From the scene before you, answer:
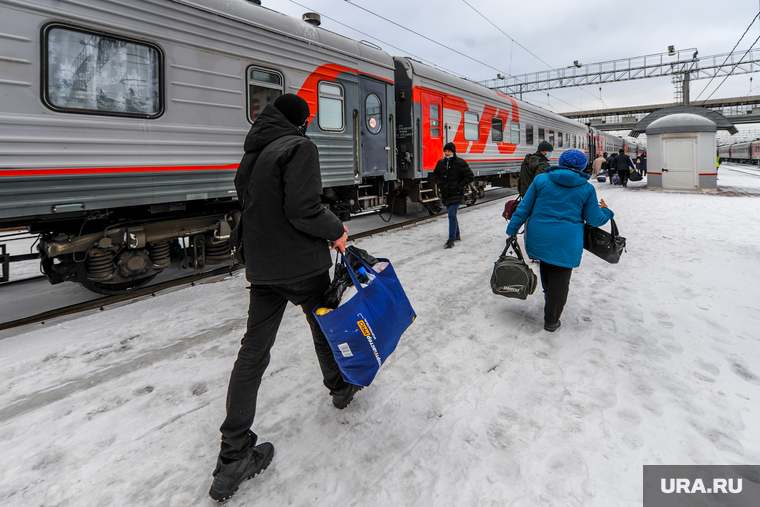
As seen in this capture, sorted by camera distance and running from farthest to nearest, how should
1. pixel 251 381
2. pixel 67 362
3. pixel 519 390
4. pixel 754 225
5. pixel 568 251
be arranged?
pixel 754 225 < pixel 568 251 < pixel 67 362 < pixel 519 390 < pixel 251 381

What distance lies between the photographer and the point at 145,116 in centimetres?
444

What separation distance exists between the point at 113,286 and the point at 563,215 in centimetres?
522

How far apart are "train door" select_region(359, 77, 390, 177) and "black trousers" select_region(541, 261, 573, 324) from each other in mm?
4668

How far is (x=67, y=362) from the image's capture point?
133 inches

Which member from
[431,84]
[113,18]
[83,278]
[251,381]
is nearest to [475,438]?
[251,381]

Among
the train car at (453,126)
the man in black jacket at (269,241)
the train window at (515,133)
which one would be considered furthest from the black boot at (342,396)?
the train window at (515,133)

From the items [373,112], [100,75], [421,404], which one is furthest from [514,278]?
[373,112]

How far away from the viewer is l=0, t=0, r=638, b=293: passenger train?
3725 mm

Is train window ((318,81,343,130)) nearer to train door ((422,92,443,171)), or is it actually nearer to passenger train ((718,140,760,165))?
train door ((422,92,443,171))

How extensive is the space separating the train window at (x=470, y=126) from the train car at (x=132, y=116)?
5.51m

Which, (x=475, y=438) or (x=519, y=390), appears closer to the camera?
(x=475, y=438)

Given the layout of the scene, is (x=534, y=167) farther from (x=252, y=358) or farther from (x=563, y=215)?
(x=252, y=358)

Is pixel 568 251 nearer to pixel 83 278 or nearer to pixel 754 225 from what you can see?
pixel 83 278

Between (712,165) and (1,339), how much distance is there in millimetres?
18546
